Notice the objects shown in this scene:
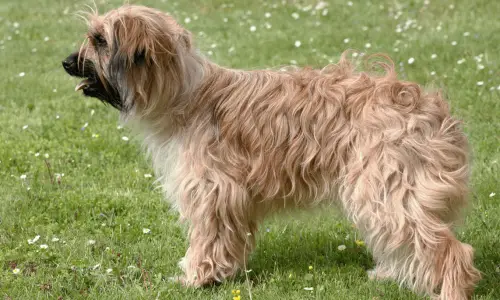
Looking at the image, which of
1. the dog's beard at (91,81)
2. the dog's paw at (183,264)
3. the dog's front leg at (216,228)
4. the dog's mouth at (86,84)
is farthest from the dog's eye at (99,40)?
the dog's paw at (183,264)

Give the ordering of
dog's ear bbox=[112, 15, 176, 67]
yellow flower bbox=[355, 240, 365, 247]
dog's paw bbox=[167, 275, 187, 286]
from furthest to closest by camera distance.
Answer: yellow flower bbox=[355, 240, 365, 247] < dog's paw bbox=[167, 275, 187, 286] < dog's ear bbox=[112, 15, 176, 67]

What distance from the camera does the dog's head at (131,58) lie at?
430 cm

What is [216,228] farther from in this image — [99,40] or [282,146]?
[99,40]

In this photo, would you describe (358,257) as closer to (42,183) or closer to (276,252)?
(276,252)

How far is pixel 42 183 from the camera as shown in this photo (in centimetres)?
616

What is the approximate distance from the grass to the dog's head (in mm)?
900

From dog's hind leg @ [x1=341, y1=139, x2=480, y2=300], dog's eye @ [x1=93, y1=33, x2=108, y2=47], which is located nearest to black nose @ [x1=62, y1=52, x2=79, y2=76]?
dog's eye @ [x1=93, y1=33, x2=108, y2=47]

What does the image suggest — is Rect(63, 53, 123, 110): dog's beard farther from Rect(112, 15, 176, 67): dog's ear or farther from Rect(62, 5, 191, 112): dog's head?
Rect(112, 15, 176, 67): dog's ear

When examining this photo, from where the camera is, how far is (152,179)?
6.43 metres

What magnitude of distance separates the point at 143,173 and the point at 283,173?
7.67ft

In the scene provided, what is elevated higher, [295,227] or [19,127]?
[295,227]

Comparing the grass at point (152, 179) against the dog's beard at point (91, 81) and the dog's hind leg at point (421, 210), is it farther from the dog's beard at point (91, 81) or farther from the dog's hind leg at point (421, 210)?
the dog's beard at point (91, 81)

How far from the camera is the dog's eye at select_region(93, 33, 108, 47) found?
441 cm

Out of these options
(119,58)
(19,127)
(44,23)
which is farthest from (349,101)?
(44,23)
